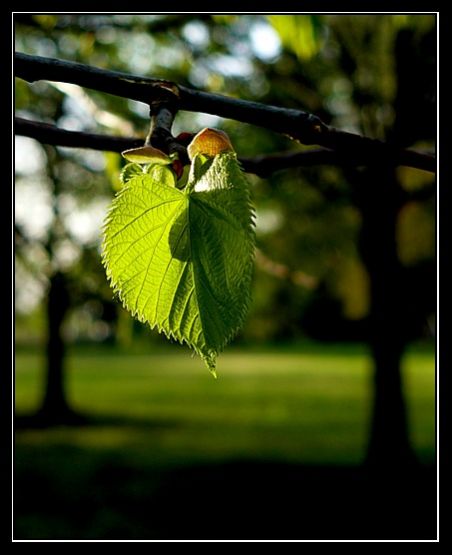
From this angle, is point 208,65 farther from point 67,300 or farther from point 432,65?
point 67,300

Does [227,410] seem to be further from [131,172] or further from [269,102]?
[131,172]

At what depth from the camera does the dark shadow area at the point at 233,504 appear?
28.7ft

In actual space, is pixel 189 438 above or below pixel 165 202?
below

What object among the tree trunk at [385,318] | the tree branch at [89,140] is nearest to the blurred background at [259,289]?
the tree trunk at [385,318]

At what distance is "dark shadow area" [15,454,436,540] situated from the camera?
8.75 meters

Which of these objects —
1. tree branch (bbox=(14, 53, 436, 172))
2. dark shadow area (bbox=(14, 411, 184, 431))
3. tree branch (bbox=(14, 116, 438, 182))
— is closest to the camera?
tree branch (bbox=(14, 53, 436, 172))

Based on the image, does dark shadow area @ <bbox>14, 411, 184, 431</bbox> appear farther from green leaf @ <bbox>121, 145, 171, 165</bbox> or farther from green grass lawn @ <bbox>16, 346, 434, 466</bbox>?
green leaf @ <bbox>121, 145, 171, 165</bbox>

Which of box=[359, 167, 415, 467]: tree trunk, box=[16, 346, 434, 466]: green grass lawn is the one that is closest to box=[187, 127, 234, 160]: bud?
box=[359, 167, 415, 467]: tree trunk

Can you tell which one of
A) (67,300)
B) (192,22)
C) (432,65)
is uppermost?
(432,65)

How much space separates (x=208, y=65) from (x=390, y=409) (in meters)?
5.73

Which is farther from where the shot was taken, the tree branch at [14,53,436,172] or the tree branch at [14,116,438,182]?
the tree branch at [14,116,438,182]

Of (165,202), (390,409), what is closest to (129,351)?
(390,409)

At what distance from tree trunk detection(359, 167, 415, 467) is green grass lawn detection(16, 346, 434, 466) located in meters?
1.06

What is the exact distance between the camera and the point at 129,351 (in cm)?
4088
